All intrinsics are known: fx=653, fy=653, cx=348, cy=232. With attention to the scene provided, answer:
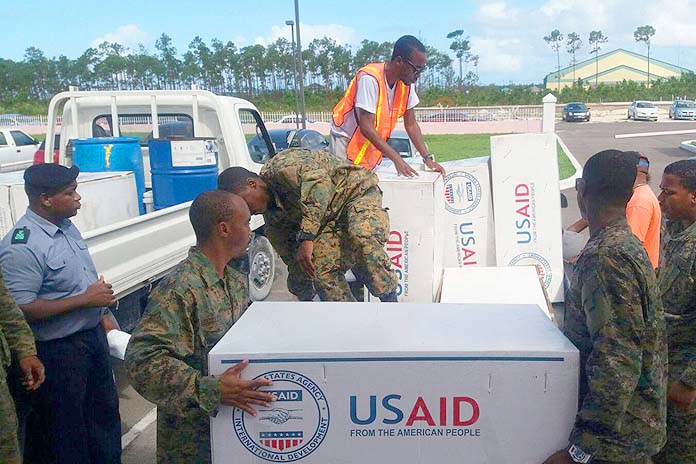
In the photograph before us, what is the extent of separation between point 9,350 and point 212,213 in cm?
101

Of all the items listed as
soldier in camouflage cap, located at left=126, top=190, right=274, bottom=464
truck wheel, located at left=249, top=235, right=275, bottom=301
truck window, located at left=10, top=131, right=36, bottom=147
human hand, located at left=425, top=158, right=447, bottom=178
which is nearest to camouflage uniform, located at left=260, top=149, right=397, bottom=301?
human hand, located at left=425, top=158, right=447, bottom=178

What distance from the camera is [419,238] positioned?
427 centimetres

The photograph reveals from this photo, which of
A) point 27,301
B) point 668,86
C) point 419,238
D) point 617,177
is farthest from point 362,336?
point 668,86

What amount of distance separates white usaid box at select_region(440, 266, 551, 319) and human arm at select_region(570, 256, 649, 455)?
7.35 feet

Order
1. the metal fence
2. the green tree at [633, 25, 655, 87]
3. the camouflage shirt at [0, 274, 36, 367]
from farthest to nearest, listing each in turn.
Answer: the green tree at [633, 25, 655, 87], the metal fence, the camouflage shirt at [0, 274, 36, 367]

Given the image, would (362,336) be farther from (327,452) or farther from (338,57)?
(338,57)

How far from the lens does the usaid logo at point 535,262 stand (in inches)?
199

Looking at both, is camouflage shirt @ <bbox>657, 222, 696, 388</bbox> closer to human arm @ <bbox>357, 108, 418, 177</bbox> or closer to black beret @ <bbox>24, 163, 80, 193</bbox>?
human arm @ <bbox>357, 108, 418, 177</bbox>

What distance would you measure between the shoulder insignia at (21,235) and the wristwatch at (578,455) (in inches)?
88.5

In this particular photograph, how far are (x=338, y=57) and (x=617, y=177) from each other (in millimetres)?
62053

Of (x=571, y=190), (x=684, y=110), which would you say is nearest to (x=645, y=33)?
(x=684, y=110)

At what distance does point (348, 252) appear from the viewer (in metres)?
3.75

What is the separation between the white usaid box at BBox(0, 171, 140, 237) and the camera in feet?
13.1

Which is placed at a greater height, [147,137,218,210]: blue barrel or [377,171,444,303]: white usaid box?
[147,137,218,210]: blue barrel
